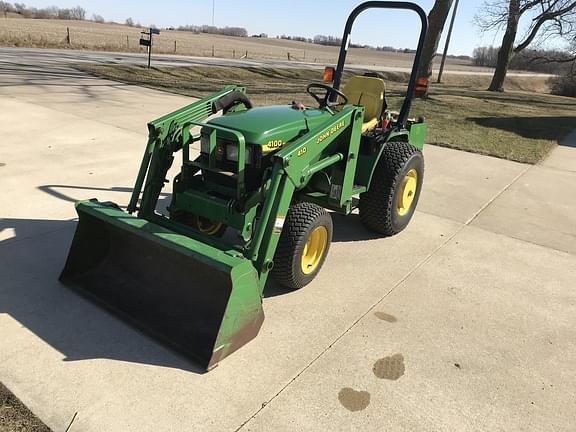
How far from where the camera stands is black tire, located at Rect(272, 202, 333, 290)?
2.84m

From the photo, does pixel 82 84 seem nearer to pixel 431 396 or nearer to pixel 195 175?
pixel 195 175

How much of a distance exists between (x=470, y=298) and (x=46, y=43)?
88.0 feet

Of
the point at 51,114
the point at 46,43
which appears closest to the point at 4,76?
the point at 51,114

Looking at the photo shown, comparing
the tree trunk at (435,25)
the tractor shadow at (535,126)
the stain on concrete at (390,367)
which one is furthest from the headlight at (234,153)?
the tree trunk at (435,25)

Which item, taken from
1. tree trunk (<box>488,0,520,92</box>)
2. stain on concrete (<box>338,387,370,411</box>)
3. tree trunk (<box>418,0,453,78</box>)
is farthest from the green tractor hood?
tree trunk (<box>488,0,520,92</box>)

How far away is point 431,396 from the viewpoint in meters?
2.30

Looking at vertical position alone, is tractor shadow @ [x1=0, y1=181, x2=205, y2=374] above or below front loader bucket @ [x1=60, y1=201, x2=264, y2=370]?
below

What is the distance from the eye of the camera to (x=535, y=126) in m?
10.9

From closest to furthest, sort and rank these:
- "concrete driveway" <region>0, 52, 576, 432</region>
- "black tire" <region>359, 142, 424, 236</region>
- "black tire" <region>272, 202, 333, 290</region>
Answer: "concrete driveway" <region>0, 52, 576, 432</region> → "black tire" <region>272, 202, 333, 290</region> → "black tire" <region>359, 142, 424, 236</region>

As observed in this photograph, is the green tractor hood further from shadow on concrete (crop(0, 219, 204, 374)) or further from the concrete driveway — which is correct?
shadow on concrete (crop(0, 219, 204, 374))

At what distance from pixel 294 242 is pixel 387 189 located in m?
1.26

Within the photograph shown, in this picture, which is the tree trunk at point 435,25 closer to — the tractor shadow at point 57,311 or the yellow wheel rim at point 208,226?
the yellow wheel rim at point 208,226

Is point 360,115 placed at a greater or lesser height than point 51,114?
greater

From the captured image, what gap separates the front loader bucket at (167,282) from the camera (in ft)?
7.75
